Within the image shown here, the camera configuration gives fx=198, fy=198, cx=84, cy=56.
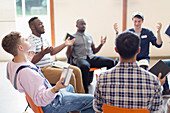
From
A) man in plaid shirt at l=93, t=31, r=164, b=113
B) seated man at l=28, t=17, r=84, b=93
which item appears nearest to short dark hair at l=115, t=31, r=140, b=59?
man in plaid shirt at l=93, t=31, r=164, b=113

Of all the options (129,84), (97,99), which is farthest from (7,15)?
(129,84)

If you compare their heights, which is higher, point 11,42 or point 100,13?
point 100,13

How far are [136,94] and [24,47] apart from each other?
1006 millimetres

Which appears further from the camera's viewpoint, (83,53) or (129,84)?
(83,53)

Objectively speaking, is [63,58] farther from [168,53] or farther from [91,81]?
[168,53]

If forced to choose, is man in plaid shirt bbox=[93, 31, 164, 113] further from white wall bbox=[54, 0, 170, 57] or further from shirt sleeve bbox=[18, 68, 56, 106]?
white wall bbox=[54, 0, 170, 57]

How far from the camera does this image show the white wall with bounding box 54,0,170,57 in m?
5.47

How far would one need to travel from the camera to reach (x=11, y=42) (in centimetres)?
163

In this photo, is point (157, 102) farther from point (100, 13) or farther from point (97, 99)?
point (100, 13)

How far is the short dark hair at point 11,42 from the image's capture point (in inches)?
63.6

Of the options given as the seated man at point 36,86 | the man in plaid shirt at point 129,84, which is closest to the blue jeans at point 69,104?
the seated man at point 36,86

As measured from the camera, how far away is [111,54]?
18.9 ft

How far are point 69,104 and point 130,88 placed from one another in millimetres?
702

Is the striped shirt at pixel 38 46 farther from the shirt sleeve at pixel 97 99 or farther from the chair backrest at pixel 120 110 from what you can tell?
the chair backrest at pixel 120 110
